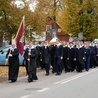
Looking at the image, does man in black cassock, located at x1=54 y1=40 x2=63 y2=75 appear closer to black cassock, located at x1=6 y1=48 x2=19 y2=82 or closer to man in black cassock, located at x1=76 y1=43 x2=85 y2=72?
man in black cassock, located at x1=76 y1=43 x2=85 y2=72

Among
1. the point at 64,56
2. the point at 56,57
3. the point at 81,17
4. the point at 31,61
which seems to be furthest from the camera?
the point at 81,17

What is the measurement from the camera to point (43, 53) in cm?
2186

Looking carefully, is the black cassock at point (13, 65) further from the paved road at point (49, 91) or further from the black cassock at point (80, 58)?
the black cassock at point (80, 58)

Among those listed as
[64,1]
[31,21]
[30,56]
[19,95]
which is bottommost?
[19,95]

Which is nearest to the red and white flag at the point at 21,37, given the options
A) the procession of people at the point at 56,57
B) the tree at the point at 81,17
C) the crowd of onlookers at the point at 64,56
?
the procession of people at the point at 56,57

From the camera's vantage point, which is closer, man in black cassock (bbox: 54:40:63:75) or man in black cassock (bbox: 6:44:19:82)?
man in black cassock (bbox: 6:44:19:82)

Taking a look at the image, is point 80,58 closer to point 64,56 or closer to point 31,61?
point 64,56

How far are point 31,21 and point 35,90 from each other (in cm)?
2224

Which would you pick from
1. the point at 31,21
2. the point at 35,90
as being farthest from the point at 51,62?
the point at 31,21

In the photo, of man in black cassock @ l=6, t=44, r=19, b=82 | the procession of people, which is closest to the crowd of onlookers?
the procession of people

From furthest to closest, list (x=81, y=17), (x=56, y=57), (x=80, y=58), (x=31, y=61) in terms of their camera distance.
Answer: (x=81, y=17) → (x=80, y=58) → (x=56, y=57) → (x=31, y=61)

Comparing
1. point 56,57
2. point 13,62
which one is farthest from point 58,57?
point 13,62

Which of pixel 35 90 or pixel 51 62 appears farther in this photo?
pixel 51 62

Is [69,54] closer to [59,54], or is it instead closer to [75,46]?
[75,46]
